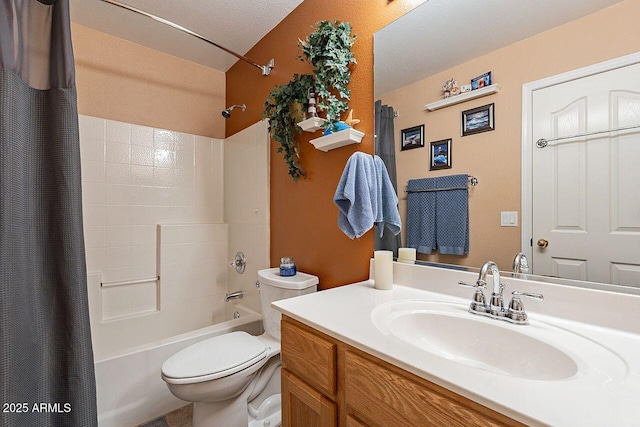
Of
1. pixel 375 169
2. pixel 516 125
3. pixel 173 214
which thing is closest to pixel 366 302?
pixel 375 169

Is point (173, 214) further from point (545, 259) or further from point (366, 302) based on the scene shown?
point (545, 259)

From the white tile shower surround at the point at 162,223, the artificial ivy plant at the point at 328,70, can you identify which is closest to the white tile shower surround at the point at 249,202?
the white tile shower surround at the point at 162,223

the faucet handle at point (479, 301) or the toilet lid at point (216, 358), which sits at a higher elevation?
the faucet handle at point (479, 301)

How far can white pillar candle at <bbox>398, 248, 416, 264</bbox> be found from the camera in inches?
47.0

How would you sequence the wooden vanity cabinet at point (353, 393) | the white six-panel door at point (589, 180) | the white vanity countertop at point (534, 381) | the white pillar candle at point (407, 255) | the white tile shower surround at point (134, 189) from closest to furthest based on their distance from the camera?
the white vanity countertop at point (534, 381) → the wooden vanity cabinet at point (353, 393) → the white six-panel door at point (589, 180) → the white pillar candle at point (407, 255) → the white tile shower surround at point (134, 189)

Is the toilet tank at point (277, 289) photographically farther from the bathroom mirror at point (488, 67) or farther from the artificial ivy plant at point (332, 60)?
the artificial ivy plant at point (332, 60)

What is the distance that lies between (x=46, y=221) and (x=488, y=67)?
5.64 ft

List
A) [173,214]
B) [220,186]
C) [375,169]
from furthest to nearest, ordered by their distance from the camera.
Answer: [220,186], [173,214], [375,169]

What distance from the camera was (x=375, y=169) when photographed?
1.27m

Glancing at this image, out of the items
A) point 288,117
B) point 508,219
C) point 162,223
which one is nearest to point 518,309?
point 508,219

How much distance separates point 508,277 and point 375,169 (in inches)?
25.1

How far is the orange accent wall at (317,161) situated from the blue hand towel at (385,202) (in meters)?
0.11

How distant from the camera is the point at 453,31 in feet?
3.56

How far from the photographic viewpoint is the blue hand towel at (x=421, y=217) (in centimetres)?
114
